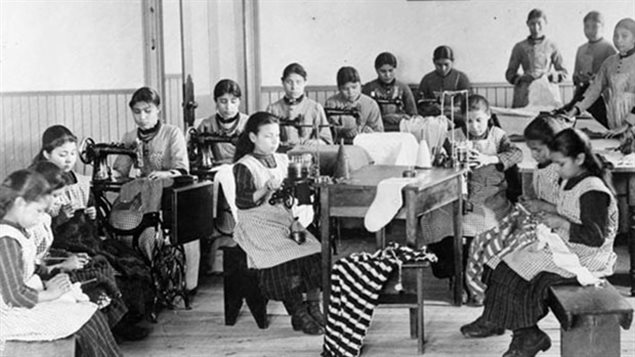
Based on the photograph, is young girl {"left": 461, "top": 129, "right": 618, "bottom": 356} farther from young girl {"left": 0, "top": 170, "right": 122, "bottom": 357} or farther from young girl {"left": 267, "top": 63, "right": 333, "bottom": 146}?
young girl {"left": 267, "top": 63, "right": 333, "bottom": 146}

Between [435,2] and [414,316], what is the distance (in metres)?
4.78

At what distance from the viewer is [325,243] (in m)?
4.59

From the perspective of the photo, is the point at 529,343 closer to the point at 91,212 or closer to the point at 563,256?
the point at 563,256

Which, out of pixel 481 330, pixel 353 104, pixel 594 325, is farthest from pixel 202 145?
pixel 594 325

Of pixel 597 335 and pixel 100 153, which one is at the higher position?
pixel 100 153

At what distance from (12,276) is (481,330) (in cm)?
225

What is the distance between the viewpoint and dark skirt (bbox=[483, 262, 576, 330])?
432 centimetres

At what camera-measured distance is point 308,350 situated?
15.4ft

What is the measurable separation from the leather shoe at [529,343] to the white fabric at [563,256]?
1.09 ft

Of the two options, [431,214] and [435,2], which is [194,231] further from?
[435,2]

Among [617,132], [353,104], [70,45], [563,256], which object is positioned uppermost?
[70,45]

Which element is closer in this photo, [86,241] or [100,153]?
[86,241]

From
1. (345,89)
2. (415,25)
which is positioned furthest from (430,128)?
(415,25)

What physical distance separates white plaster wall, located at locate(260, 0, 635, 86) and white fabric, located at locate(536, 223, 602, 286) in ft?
15.4
